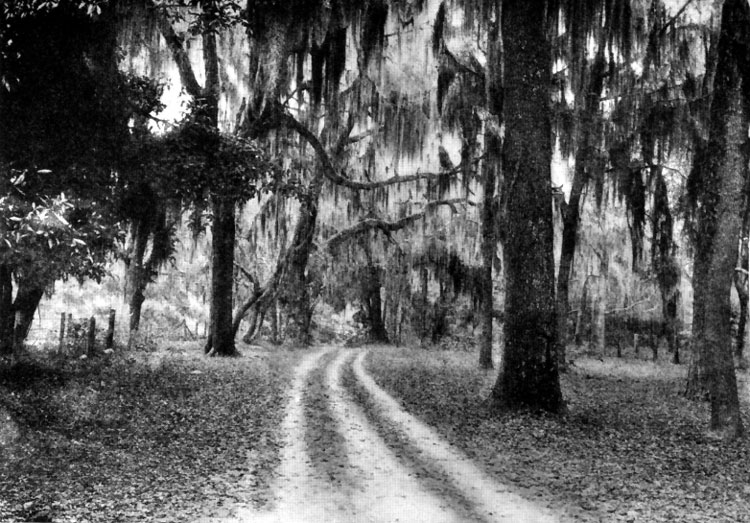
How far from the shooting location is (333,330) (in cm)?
4981

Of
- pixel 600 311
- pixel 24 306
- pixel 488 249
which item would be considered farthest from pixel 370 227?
pixel 24 306

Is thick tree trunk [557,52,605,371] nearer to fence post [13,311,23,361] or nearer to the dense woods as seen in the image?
the dense woods

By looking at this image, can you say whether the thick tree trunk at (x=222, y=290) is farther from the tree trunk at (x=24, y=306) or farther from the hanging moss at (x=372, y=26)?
the hanging moss at (x=372, y=26)

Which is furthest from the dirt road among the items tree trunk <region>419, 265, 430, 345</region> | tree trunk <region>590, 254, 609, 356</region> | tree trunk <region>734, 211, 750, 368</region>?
tree trunk <region>419, 265, 430, 345</region>

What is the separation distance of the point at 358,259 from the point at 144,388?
21.8 m

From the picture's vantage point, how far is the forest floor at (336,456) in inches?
245

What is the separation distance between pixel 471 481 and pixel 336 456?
1906mm

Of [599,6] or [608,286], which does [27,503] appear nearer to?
[599,6]

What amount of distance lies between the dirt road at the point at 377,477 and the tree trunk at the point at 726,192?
4.54 m

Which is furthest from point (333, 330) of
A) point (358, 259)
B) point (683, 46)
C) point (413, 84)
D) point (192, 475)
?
point (192, 475)

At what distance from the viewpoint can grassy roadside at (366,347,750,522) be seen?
6578mm

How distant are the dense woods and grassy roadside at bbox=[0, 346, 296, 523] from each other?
7.23 ft

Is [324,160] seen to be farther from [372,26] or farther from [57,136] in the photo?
[57,136]

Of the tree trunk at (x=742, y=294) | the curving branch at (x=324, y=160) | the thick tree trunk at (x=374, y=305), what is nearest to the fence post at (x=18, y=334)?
the curving branch at (x=324, y=160)
